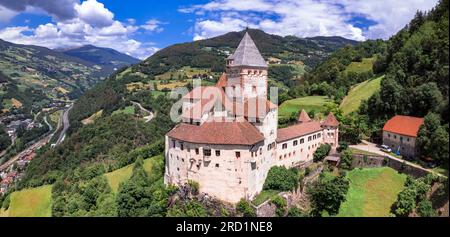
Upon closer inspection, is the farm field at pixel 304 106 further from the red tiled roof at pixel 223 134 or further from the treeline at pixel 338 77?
the red tiled roof at pixel 223 134

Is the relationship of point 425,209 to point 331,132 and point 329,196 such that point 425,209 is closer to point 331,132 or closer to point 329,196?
point 329,196

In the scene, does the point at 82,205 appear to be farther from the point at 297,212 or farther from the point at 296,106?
the point at 296,106

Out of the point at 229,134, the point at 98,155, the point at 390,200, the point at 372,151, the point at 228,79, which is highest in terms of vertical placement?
the point at 228,79

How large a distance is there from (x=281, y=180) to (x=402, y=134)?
60.8 feet

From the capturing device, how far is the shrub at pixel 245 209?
4181cm

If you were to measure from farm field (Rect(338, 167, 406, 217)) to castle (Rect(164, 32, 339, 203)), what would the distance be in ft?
27.7

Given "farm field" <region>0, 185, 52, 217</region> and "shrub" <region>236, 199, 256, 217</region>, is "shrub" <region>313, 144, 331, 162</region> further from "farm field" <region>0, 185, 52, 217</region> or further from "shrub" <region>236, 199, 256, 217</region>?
"farm field" <region>0, 185, 52, 217</region>

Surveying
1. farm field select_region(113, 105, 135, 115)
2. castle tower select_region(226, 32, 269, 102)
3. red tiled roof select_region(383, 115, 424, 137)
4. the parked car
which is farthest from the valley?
farm field select_region(113, 105, 135, 115)

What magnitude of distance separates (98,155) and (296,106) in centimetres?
6218

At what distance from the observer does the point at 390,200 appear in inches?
1647

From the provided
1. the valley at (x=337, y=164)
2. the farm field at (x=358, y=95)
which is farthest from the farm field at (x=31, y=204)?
the farm field at (x=358, y=95)

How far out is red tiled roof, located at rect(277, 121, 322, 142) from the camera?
4970 centimetres

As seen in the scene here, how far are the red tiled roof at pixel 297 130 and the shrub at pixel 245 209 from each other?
1014 centimetres
